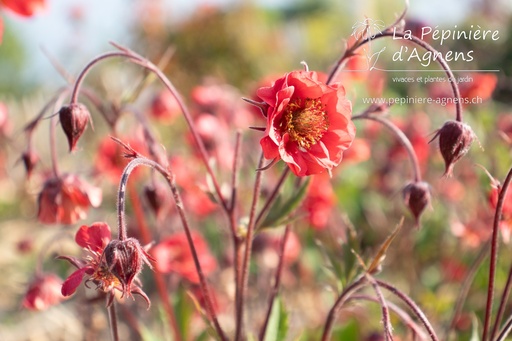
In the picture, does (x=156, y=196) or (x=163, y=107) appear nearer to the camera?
(x=156, y=196)

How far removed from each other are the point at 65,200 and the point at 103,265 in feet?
1.41


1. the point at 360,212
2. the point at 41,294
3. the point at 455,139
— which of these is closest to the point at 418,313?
the point at 455,139

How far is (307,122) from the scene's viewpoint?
1105 mm

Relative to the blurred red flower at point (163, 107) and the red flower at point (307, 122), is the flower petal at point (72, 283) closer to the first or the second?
the red flower at point (307, 122)

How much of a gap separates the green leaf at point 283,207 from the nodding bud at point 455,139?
282 millimetres

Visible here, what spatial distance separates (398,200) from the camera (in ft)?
9.73

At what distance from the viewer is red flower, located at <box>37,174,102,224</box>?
138cm

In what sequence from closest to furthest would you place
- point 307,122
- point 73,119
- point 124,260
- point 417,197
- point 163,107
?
1. point 124,260
2. point 307,122
3. point 73,119
4. point 417,197
5. point 163,107

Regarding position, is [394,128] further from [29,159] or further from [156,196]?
[29,159]

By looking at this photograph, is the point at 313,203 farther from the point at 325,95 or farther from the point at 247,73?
the point at 247,73

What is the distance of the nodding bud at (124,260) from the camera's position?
971 mm

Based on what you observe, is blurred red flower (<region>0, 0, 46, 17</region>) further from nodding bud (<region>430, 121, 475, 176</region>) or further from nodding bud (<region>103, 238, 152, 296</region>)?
nodding bud (<region>430, 121, 475, 176</region>)

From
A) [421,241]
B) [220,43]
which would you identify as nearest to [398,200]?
[421,241]

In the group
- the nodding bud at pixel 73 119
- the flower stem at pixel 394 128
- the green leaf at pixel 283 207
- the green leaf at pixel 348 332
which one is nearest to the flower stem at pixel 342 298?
the green leaf at pixel 283 207
